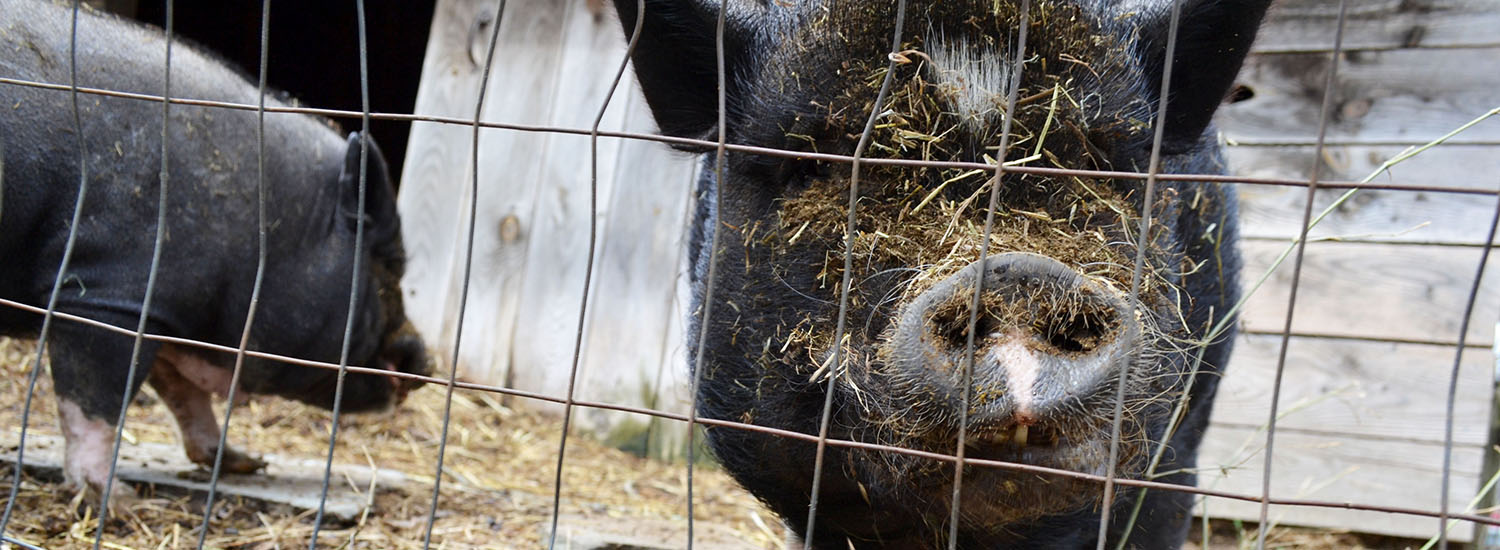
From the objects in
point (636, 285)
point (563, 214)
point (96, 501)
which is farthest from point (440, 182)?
point (96, 501)

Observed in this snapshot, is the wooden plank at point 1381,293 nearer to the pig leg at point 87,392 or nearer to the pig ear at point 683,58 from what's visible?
the pig ear at point 683,58

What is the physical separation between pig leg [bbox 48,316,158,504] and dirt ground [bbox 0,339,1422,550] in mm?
144

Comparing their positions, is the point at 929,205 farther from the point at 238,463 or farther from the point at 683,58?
the point at 238,463

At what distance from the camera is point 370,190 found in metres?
4.47

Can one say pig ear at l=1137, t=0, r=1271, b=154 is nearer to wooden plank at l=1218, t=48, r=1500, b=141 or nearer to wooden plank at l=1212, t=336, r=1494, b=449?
wooden plank at l=1218, t=48, r=1500, b=141

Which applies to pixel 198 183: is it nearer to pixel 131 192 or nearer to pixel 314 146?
pixel 131 192

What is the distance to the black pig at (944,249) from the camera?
1697 millimetres

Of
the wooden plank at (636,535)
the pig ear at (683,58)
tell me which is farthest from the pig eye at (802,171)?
the wooden plank at (636,535)

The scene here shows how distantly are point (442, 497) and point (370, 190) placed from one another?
1311 mm

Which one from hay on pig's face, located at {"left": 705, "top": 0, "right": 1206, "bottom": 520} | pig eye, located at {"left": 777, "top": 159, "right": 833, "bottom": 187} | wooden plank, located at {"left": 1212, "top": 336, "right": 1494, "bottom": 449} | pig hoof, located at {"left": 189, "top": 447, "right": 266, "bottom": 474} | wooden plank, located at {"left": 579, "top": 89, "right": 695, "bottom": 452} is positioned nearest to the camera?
hay on pig's face, located at {"left": 705, "top": 0, "right": 1206, "bottom": 520}

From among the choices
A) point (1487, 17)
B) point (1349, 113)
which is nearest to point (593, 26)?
point (1349, 113)

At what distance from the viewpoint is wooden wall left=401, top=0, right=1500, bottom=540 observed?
4492mm

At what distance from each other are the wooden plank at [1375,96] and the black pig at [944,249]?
2216mm

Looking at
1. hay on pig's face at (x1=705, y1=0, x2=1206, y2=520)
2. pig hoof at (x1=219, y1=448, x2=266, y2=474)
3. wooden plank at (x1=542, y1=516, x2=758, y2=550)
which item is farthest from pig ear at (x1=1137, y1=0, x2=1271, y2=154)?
pig hoof at (x1=219, y1=448, x2=266, y2=474)
